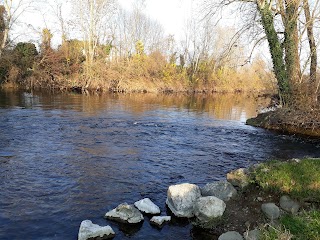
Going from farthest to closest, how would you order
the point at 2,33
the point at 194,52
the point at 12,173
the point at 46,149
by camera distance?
the point at 194,52
the point at 2,33
the point at 46,149
the point at 12,173

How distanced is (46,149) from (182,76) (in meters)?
43.5

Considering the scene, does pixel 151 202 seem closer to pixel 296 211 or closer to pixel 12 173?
pixel 296 211

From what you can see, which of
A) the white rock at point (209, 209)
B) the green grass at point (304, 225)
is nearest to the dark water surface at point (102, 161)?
the white rock at point (209, 209)

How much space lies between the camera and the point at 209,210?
6.35 metres

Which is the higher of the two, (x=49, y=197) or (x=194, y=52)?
(x=194, y=52)

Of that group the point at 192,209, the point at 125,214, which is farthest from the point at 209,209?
the point at 125,214

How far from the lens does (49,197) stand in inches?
282

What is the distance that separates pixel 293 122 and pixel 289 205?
470 inches

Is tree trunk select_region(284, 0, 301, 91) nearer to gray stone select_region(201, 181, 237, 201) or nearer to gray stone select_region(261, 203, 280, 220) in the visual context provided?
gray stone select_region(201, 181, 237, 201)

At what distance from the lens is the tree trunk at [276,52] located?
707 inches

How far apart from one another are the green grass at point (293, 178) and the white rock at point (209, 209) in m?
1.23

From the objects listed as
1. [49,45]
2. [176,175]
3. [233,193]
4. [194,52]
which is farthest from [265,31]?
[194,52]

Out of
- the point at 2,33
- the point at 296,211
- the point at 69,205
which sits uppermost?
the point at 2,33

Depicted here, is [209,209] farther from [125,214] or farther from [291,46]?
[291,46]
